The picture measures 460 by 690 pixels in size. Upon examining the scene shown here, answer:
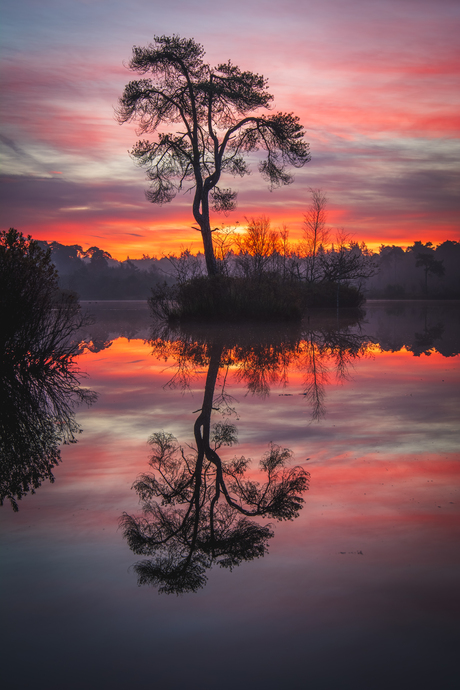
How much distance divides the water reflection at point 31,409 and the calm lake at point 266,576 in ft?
0.58

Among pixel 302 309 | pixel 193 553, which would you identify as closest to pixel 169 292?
pixel 302 309

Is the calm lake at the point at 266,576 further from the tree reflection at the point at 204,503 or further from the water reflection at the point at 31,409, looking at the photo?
the water reflection at the point at 31,409

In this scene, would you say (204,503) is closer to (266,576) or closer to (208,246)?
(266,576)

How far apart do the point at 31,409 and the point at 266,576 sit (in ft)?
14.5

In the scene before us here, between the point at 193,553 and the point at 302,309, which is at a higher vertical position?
the point at 302,309

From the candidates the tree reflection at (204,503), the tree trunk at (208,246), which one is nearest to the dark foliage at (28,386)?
the tree reflection at (204,503)

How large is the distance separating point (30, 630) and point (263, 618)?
89cm

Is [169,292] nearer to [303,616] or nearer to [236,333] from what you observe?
[236,333]

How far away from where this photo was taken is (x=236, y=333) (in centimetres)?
1552

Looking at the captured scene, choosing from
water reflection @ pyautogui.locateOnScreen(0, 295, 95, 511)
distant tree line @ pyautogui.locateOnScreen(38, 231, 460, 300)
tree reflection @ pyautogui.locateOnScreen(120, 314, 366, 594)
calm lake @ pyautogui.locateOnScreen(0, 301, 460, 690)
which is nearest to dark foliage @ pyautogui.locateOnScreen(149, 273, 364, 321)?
distant tree line @ pyautogui.locateOnScreen(38, 231, 460, 300)

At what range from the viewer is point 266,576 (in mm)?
2361

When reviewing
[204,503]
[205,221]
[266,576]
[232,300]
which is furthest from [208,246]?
[266,576]

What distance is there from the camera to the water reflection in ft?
13.0

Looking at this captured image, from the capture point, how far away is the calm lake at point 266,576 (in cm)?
182
